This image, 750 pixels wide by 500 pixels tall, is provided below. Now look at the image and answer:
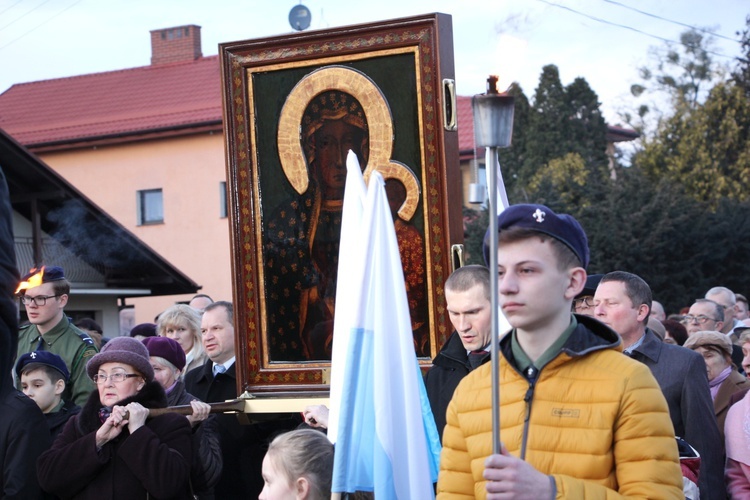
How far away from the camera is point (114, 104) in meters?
36.8

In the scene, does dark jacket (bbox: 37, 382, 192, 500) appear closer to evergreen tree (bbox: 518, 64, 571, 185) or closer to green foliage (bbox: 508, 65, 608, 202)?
green foliage (bbox: 508, 65, 608, 202)

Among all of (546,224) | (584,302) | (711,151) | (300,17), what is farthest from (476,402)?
(711,151)

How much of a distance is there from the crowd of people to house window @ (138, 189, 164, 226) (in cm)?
2457

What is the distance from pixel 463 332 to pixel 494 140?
2.44 metres

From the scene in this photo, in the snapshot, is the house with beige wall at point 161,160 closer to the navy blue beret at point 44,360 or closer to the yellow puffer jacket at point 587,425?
the navy blue beret at point 44,360

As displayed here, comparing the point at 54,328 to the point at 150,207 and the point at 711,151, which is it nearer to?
the point at 150,207

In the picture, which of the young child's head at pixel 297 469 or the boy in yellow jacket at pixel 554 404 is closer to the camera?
the boy in yellow jacket at pixel 554 404

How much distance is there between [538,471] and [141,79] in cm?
3680

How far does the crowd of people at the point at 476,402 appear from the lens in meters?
2.93

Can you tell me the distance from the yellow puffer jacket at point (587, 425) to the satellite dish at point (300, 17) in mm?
10362

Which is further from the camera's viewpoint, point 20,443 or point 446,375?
point 20,443

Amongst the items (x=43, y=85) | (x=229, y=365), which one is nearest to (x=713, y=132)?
(x=43, y=85)

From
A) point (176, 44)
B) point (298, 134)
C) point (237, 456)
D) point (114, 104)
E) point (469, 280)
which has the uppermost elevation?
point (176, 44)

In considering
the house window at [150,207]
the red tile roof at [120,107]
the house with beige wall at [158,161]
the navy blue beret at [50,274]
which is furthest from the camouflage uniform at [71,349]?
the house window at [150,207]
